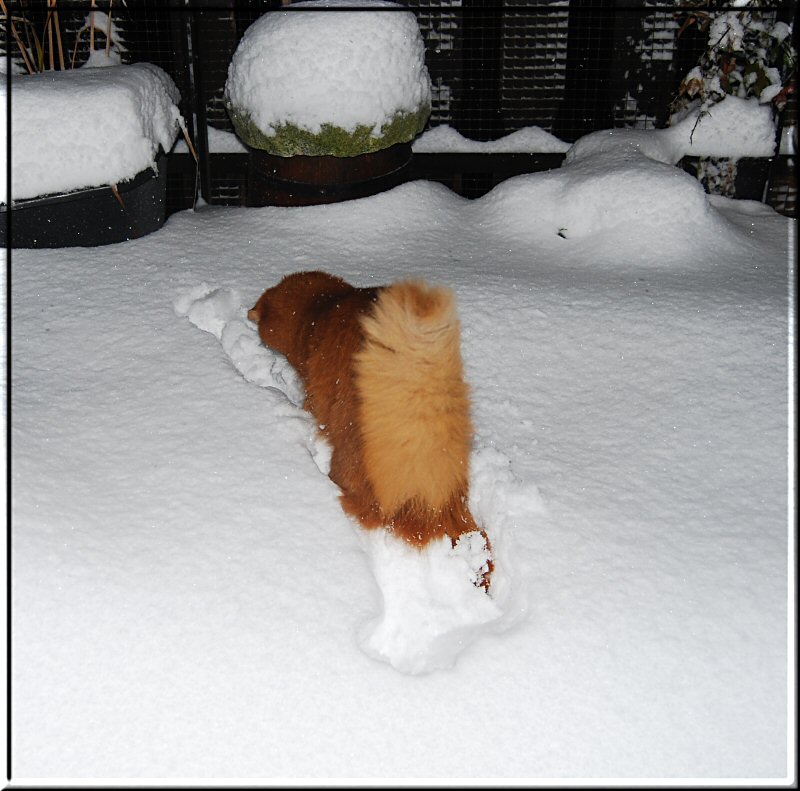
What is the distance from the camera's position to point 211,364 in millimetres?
2443

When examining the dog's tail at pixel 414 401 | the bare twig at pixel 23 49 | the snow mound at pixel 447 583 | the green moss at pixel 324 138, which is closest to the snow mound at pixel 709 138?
the green moss at pixel 324 138

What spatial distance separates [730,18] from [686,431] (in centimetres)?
239

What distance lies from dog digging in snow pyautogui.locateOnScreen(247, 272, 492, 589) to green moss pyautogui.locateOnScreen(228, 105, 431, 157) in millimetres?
1632

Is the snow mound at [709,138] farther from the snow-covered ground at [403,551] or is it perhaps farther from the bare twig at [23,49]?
the bare twig at [23,49]

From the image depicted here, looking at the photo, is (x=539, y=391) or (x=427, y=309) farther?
(x=539, y=391)

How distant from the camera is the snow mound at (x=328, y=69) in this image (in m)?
3.29

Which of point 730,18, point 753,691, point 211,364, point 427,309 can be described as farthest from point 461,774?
point 730,18

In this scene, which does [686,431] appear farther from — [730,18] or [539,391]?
[730,18]

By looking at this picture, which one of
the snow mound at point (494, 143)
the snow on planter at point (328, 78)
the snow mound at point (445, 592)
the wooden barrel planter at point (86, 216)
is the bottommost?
the snow mound at point (445, 592)

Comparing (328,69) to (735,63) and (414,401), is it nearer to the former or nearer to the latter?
(735,63)

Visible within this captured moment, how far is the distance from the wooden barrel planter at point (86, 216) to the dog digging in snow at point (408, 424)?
1605mm

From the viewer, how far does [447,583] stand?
5.93 ft

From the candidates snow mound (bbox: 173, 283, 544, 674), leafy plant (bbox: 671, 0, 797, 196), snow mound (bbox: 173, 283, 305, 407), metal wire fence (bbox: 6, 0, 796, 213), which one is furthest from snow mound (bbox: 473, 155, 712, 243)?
snow mound (bbox: 173, 283, 544, 674)

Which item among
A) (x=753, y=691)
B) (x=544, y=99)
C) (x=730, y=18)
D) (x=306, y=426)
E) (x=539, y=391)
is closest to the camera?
(x=753, y=691)
